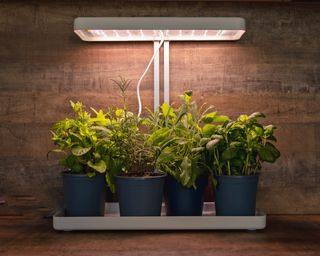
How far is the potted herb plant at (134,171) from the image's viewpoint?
3.76ft

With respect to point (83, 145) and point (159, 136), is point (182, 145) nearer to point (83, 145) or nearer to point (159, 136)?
point (159, 136)

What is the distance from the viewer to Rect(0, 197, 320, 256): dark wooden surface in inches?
38.3

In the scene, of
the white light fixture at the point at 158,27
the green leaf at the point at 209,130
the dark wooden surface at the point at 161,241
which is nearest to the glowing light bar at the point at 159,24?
the white light fixture at the point at 158,27

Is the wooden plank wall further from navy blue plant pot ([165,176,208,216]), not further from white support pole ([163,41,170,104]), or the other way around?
navy blue plant pot ([165,176,208,216])

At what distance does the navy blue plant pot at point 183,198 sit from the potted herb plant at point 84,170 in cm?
16

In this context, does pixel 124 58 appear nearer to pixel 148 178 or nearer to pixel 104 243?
pixel 148 178

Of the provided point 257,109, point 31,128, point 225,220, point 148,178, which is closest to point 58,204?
point 31,128

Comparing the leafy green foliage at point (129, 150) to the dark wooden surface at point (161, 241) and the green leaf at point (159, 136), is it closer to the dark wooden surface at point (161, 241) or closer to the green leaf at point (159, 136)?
the green leaf at point (159, 136)

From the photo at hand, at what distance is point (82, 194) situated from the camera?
1.19 meters

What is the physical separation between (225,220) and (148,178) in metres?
0.20

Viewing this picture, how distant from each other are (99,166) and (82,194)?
3.4 inches

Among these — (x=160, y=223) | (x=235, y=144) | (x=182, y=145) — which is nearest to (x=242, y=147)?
(x=235, y=144)

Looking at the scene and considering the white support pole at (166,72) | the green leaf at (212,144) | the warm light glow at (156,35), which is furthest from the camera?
the white support pole at (166,72)

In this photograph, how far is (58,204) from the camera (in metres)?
1.38
